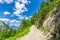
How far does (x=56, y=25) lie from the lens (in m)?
28.2

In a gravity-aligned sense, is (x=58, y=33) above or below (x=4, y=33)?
below

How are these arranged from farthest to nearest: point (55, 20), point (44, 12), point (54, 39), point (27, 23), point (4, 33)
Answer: point (27, 23) < point (4, 33) < point (44, 12) < point (55, 20) < point (54, 39)

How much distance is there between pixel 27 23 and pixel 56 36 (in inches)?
2191

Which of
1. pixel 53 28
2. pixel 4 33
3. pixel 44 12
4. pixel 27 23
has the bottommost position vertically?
pixel 53 28

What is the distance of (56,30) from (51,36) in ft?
3.83

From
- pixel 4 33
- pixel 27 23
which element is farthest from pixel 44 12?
pixel 27 23

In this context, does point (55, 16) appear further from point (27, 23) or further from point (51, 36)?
point (27, 23)

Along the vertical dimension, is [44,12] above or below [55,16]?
above

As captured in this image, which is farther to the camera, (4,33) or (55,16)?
(4,33)

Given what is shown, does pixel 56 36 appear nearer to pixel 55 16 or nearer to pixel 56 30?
pixel 56 30

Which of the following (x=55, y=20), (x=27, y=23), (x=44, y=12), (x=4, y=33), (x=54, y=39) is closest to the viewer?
(x=54, y=39)

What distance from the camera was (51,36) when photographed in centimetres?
2731

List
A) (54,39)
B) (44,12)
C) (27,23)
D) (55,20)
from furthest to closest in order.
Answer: (27,23) → (44,12) → (55,20) → (54,39)

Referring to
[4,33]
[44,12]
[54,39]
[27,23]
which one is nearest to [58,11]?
[54,39]
